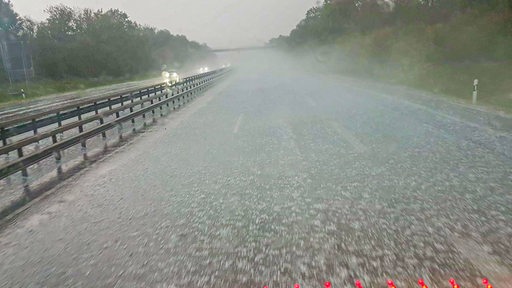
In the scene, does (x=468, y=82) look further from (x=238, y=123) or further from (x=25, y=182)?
(x=25, y=182)

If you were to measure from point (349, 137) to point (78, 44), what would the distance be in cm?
6506

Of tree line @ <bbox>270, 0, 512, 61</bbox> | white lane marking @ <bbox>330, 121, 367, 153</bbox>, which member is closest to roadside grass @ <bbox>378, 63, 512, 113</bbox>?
tree line @ <bbox>270, 0, 512, 61</bbox>

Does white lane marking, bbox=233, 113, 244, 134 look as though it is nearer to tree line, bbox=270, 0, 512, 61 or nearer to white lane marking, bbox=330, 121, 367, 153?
white lane marking, bbox=330, 121, 367, 153

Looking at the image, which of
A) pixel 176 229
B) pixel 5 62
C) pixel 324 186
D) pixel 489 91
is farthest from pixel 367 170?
pixel 5 62

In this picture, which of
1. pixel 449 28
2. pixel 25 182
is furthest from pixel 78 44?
pixel 25 182

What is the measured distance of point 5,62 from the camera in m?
46.6

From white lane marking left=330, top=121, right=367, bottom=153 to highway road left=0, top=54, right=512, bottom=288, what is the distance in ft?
0.34

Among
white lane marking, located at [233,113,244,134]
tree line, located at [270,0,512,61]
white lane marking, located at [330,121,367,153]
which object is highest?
tree line, located at [270,0,512,61]

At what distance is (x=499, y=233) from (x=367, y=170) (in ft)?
8.27

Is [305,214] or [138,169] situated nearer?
[305,214]

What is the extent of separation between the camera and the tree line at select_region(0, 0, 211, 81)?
5575 cm

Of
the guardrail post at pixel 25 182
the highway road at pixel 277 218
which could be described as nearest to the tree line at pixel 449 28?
the highway road at pixel 277 218

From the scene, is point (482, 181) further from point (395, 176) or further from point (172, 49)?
point (172, 49)

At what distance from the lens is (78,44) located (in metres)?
63.0
